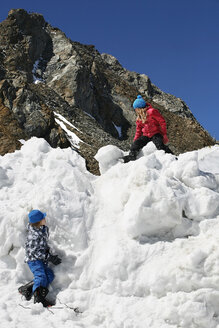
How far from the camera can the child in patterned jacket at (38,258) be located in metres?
3.57

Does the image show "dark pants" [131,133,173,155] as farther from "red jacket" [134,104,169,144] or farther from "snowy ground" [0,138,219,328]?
"snowy ground" [0,138,219,328]

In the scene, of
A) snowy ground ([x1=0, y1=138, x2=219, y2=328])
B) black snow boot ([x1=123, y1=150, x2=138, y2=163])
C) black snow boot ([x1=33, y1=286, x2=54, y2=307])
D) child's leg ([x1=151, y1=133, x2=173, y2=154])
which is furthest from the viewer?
child's leg ([x1=151, y1=133, x2=173, y2=154])

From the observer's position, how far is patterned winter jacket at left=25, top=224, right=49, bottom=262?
12.6ft

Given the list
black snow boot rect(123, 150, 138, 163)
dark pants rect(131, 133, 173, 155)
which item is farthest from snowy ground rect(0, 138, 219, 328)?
dark pants rect(131, 133, 173, 155)

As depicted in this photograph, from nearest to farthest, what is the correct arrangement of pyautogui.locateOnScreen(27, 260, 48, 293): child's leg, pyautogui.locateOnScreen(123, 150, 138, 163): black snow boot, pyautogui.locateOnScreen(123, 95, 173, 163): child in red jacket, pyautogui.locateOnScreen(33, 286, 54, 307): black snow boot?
pyautogui.locateOnScreen(33, 286, 54, 307): black snow boot → pyautogui.locateOnScreen(27, 260, 48, 293): child's leg → pyautogui.locateOnScreen(123, 150, 138, 163): black snow boot → pyautogui.locateOnScreen(123, 95, 173, 163): child in red jacket

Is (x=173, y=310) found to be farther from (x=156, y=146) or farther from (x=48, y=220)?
(x=156, y=146)

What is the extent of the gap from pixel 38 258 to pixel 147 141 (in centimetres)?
316

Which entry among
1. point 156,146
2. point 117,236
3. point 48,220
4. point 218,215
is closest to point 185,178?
point 218,215

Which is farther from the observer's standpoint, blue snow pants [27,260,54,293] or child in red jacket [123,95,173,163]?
child in red jacket [123,95,173,163]

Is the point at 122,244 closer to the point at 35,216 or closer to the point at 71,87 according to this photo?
the point at 35,216

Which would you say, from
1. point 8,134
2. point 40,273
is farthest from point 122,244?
point 8,134

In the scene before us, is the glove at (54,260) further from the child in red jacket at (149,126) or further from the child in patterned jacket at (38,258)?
the child in red jacket at (149,126)

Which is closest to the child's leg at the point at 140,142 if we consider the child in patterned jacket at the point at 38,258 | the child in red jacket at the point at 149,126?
the child in red jacket at the point at 149,126

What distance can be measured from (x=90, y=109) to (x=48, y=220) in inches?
976
